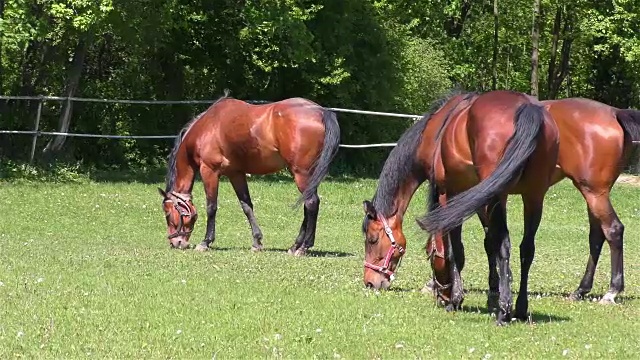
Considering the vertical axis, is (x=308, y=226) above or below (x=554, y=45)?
above

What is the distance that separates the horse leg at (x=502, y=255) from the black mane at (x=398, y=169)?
1532mm

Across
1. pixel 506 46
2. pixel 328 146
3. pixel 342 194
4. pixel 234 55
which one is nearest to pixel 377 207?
pixel 328 146

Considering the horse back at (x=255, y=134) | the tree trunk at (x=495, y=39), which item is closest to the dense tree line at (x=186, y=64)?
the horse back at (x=255, y=134)

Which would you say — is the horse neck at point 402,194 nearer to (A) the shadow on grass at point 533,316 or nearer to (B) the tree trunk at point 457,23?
(A) the shadow on grass at point 533,316

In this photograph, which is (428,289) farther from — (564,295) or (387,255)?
(564,295)

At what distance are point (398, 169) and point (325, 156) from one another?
468 centimetres

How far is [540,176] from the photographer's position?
840 cm

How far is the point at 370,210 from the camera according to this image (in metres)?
9.94

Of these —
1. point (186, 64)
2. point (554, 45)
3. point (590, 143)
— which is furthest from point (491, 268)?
point (554, 45)

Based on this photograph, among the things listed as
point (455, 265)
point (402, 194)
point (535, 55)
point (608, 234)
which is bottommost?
point (535, 55)

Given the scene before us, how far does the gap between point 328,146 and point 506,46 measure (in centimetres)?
3512

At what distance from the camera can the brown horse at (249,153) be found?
1466 centimetres

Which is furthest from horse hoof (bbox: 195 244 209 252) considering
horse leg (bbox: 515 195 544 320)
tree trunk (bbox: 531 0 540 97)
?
tree trunk (bbox: 531 0 540 97)

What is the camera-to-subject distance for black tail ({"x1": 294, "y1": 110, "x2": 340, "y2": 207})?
14.3m
